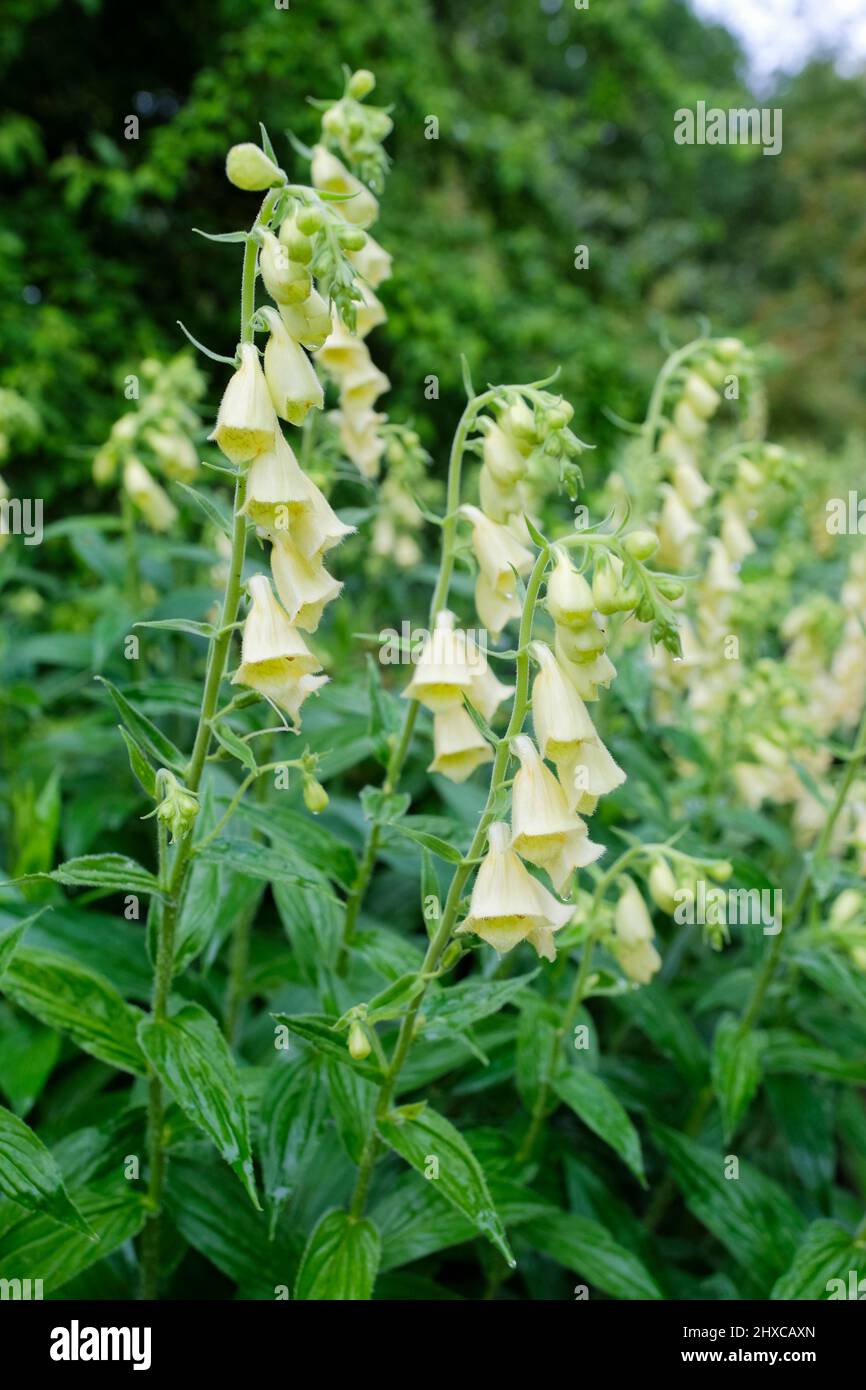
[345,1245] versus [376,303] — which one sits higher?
[376,303]

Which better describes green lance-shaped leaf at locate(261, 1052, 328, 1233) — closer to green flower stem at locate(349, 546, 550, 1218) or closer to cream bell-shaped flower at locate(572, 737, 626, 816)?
green flower stem at locate(349, 546, 550, 1218)

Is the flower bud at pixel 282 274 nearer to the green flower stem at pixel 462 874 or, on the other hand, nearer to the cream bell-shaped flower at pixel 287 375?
the cream bell-shaped flower at pixel 287 375

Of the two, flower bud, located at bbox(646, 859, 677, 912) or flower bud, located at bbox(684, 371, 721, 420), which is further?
flower bud, located at bbox(684, 371, 721, 420)

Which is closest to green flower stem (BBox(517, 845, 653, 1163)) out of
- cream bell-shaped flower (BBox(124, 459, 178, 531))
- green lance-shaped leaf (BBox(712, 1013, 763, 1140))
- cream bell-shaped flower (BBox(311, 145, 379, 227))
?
green lance-shaped leaf (BBox(712, 1013, 763, 1140))

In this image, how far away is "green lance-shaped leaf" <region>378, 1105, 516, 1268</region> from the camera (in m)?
1.65

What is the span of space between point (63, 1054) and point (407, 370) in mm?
5160

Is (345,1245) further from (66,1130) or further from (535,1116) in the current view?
(66,1130)

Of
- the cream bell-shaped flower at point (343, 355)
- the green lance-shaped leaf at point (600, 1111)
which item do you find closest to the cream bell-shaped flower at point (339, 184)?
the cream bell-shaped flower at point (343, 355)

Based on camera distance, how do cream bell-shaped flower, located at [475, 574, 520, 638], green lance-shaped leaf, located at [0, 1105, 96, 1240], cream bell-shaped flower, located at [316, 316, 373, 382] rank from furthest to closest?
cream bell-shaped flower, located at [316, 316, 373, 382], cream bell-shaped flower, located at [475, 574, 520, 638], green lance-shaped leaf, located at [0, 1105, 96, 1240]

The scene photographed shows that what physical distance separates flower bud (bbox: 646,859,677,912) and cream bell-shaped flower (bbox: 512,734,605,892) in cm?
42

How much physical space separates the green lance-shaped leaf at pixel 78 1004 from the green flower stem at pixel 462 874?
0.42 meters

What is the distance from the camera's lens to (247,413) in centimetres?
145
